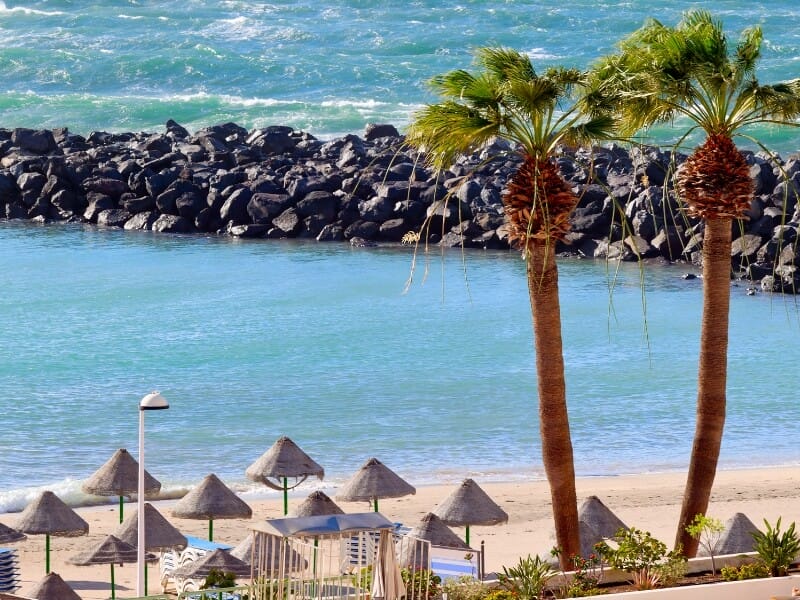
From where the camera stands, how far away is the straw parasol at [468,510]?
19953 mm

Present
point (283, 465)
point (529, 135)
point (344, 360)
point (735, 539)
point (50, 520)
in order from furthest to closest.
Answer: point (344, 360)
point (283, 465)
point (50, 520)
point (735, 539)
point (529, 135)

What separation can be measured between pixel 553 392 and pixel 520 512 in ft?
25.7

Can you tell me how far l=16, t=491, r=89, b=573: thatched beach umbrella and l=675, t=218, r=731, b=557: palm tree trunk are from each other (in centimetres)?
714

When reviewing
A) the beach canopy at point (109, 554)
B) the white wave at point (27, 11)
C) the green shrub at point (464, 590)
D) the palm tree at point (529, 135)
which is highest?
the white wave at point (27, 11)

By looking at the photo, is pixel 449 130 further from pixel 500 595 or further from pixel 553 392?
pixel 500 595

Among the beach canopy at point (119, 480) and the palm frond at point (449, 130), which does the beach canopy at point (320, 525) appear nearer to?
the palm frond at point (449, 130)

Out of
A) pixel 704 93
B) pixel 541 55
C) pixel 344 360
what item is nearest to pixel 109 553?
pixel 704 93

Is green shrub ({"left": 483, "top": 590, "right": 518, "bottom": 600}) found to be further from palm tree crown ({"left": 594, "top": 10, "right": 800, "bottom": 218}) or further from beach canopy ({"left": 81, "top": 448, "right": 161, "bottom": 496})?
beach canopy ({"left": 81, "top": 448, "right": 161, "bottom": 496})

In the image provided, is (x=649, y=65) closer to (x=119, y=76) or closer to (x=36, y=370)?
(x=36, y=370)

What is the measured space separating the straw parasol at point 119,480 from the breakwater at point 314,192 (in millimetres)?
28215

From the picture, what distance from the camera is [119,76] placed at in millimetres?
92125

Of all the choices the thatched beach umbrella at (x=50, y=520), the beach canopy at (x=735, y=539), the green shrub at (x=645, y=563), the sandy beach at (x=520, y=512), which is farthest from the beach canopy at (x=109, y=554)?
the beach canopy at (x=735, y=539)

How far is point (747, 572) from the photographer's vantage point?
15227mm

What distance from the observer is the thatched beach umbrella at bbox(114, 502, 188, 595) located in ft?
61.9
